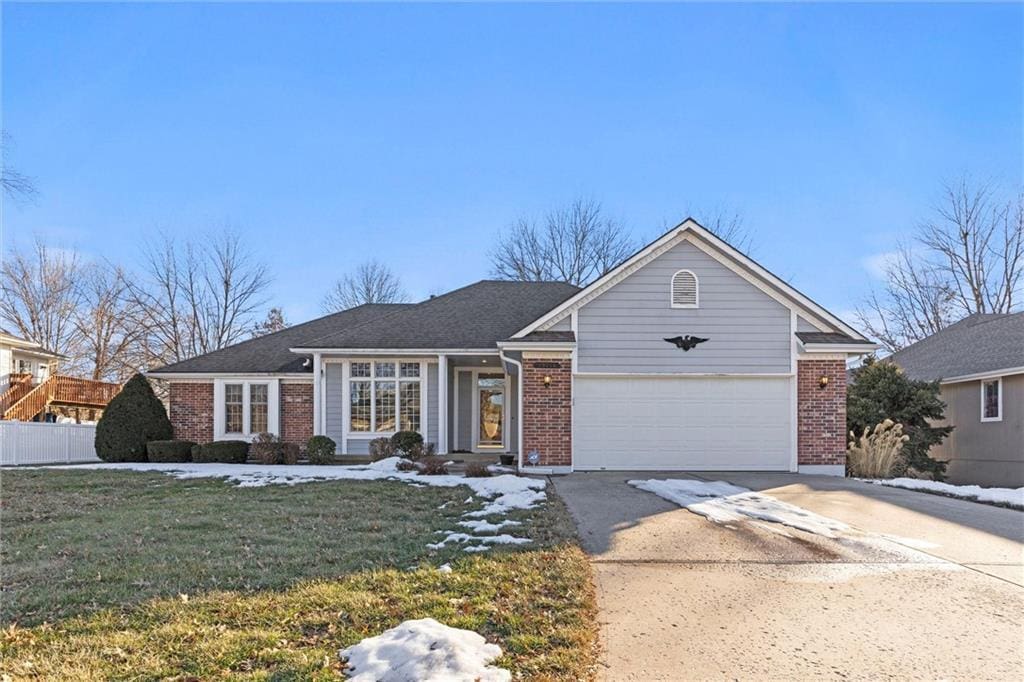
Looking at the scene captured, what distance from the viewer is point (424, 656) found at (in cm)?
358

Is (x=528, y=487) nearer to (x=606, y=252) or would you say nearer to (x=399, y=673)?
(x=399, y=673)

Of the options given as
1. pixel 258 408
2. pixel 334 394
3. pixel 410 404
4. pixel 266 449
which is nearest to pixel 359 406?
pixel 334 394

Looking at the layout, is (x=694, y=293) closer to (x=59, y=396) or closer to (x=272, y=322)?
(x=59, y=396)

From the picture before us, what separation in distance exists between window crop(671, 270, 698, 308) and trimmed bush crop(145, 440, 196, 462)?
12355 mm

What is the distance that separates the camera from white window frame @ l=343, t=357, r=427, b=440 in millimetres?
16703

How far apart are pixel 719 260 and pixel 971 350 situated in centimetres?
1132

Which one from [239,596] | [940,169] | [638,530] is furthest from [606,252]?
[239,596]

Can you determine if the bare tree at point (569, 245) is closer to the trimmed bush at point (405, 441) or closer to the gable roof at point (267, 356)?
the gable roof at point (267, 356)

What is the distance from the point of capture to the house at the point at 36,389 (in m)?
25.6

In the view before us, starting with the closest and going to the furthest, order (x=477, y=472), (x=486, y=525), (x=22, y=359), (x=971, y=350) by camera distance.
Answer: (x=486, y=525)
(x=477, y=472)
(x=971, y=350)
(x=22, y=359)

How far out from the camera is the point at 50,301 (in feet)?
114

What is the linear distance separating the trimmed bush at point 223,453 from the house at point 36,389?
14.2 m

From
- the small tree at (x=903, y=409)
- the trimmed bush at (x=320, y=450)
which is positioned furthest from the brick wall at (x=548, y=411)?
the small tree at (x=903, y=409)

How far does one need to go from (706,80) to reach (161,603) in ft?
43.3
